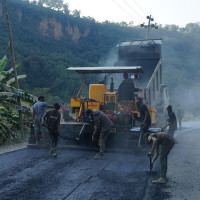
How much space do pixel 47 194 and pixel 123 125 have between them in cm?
514

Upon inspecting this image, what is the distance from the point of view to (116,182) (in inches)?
275

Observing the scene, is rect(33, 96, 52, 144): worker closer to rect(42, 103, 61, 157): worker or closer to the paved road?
the paved road

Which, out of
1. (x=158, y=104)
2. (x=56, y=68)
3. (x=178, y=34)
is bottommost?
(x=158, y=104)

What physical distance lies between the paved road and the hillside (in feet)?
71.5

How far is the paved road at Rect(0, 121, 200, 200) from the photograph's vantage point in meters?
6.09

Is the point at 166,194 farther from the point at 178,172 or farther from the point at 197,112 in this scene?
the point at 197,112

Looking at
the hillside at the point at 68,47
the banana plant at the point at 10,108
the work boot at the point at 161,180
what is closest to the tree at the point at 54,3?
the hillside at the point at 68,47

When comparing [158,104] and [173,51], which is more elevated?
[173,51]

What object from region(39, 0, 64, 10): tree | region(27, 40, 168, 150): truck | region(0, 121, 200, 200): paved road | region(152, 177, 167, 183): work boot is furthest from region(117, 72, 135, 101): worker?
region(39, 0, 64, 10): tree

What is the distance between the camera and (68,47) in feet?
230

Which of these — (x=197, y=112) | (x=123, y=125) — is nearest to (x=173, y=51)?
(x=197, y=112)

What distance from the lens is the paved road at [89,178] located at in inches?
240

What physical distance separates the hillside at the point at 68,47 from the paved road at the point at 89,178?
21.8 metres

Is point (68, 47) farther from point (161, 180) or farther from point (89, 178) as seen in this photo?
point (161, 180)
